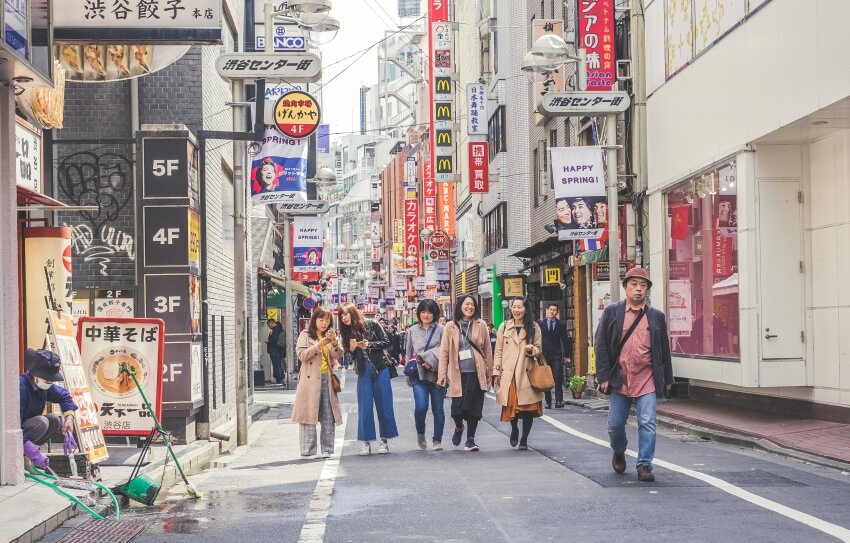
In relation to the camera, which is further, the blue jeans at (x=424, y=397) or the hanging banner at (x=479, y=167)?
the hanging banner at (x=479, y=167)

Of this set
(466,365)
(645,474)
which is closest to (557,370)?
(466,365)

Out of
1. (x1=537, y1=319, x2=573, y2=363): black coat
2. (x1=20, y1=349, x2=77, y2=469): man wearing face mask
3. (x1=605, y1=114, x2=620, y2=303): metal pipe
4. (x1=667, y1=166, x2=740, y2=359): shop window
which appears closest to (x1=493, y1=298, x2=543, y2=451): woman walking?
(x1=667, y1=166, x2=740, y2=359): shop window

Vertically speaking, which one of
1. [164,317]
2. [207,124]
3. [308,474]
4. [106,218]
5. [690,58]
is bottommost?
A: [308,474]

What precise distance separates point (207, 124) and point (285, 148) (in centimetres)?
635

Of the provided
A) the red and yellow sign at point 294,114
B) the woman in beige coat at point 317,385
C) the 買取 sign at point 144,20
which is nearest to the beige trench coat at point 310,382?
the woman in beige coat at point 317,385

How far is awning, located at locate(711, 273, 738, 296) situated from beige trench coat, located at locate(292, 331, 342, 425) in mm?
6733

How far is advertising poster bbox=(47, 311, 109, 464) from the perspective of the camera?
1098 cm

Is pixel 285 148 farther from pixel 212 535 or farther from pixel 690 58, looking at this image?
pixel 212 535

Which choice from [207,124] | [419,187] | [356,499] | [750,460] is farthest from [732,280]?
[419,187]

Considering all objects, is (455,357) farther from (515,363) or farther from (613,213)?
(613,213)

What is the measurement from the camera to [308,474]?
12797 millimetres

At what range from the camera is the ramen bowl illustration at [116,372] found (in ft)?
42.2

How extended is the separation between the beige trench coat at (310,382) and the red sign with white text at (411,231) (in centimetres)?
6554

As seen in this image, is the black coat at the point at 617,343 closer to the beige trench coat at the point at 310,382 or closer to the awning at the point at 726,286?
the beige trench coat at the point at 310,382
